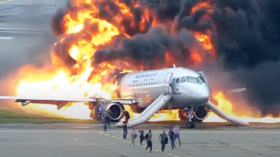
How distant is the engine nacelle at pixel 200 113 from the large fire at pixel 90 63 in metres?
3.19

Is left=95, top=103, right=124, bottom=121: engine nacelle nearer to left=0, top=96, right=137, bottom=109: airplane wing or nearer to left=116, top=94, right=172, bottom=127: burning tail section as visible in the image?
left=0, top=96, right=137, bottom=109: airplane wing

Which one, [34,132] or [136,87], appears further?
[136,87]

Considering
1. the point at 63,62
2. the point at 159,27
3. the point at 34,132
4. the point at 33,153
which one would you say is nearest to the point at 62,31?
the point at 63,62

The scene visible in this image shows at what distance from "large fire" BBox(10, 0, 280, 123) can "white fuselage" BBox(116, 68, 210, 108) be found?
3.06 m

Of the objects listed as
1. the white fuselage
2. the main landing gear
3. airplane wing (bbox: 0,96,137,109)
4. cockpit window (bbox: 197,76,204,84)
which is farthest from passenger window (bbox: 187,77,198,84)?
airplane wing (bbox: 0,96,137,109)

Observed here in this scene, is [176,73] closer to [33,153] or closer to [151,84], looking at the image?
[151,84]

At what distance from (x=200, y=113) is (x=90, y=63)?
33.5ft

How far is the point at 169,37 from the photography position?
6719cm

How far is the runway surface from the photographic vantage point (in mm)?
40125

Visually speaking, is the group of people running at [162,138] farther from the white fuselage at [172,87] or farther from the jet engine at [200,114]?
the jet engine at [200,114]

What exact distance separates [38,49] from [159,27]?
15467mm

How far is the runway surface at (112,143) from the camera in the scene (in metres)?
40.1

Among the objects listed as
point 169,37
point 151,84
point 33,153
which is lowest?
point 33,153

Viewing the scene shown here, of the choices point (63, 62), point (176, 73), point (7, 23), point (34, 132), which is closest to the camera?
point (34, 132)
